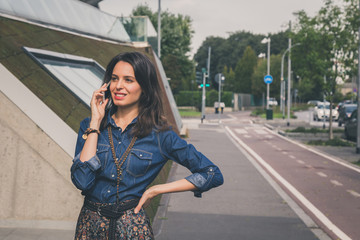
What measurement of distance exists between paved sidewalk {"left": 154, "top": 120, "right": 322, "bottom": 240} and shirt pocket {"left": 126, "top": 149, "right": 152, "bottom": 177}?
12.3 ft

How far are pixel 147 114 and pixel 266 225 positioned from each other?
464cm

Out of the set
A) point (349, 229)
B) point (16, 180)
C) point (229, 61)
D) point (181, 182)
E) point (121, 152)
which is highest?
point (229, 61)

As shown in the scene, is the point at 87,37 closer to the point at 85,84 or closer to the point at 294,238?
the point at 85,84

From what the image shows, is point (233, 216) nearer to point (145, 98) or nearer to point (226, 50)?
point (145, 98)

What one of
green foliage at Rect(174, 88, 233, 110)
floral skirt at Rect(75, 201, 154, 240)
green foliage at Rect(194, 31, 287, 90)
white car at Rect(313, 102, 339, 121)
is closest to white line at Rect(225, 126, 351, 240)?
floral skirt at Rect(75, 201, 154, 240)

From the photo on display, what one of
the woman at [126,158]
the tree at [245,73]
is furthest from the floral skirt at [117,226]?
the tree at [245,73]

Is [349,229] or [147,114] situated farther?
[349,229]

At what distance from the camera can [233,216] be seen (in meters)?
7.14

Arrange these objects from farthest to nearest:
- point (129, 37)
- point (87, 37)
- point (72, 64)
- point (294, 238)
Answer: point (129, 37), point (87, 37), point (72, 64), point (294, 238)

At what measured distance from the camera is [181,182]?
237 centimetres

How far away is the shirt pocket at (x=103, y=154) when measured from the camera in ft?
7.69

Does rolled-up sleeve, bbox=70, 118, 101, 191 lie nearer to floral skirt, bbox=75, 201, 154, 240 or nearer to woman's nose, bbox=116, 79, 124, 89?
floral skirt, bbox=75, 201, 154, 240

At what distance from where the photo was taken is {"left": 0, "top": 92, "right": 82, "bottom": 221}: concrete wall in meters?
5.68

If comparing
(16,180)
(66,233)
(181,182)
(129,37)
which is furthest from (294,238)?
(129,37)
